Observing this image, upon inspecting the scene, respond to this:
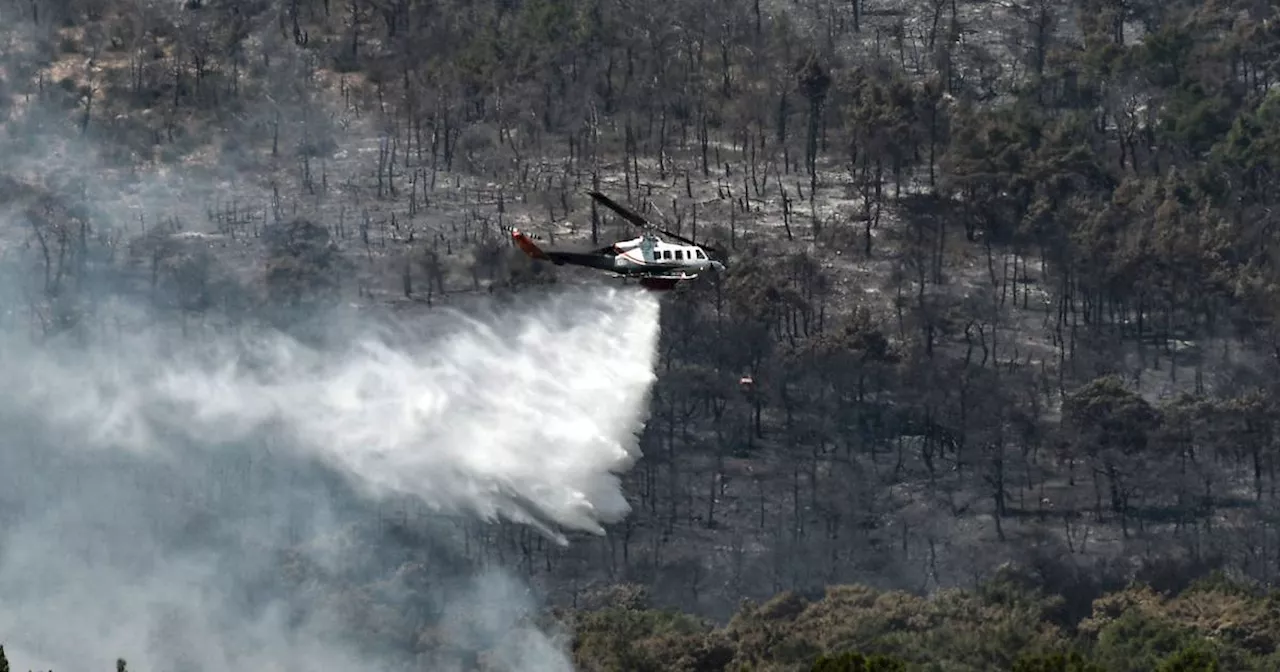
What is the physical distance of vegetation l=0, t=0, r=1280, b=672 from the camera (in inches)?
6009

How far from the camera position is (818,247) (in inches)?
6826

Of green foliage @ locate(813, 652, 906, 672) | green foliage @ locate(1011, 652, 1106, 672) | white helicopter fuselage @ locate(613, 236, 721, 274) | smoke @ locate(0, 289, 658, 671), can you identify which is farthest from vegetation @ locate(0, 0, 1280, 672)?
Answer: white helicopter fuselage @ locate(613, 236, 721, 274)

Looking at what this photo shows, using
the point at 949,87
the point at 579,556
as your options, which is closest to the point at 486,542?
the point at 579,556

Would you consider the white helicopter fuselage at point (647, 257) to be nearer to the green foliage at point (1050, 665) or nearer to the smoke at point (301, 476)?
the smoke at point (301, 476)

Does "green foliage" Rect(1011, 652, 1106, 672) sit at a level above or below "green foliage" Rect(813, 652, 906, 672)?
below

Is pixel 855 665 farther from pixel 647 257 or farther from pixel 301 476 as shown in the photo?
pixel 301 476

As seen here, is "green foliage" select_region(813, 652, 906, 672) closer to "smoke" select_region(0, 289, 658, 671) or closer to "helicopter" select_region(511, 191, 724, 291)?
"helicopter" select_region(511, 191, 724, 291)

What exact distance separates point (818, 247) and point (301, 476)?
116 feet

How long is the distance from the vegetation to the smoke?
3.96 metres

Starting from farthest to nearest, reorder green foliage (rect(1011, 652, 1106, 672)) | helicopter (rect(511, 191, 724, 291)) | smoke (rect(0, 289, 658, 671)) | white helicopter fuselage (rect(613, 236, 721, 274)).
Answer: smoke (rect(0, 289, 658, 671))
white helicopter fuselage (rect(613, 236, 721, 274))
helicopter (rect(511, 191, 724, 291))
green foliage (rect(1011, 652, 1106, 672))

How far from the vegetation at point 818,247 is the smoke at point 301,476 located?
3.96 metres

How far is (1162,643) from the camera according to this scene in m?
139

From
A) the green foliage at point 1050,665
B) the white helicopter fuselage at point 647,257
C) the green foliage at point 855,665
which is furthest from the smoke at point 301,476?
the green foliage at point 1050,665

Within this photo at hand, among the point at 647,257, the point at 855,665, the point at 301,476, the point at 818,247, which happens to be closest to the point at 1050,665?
the point at 855,665
